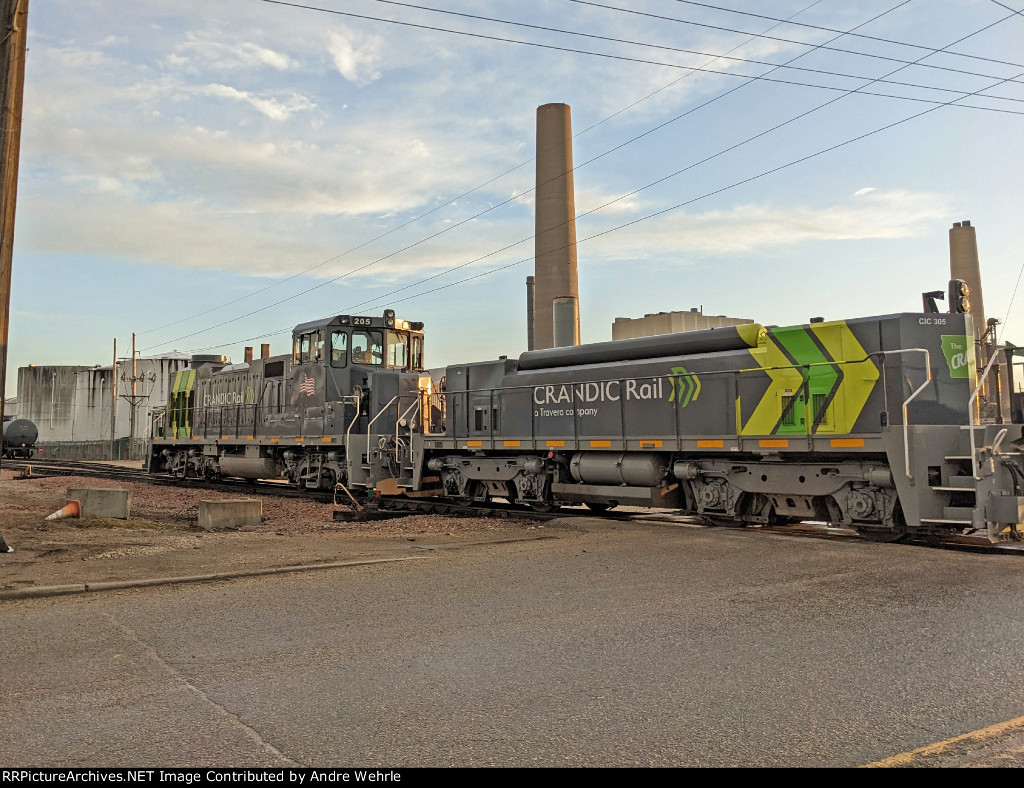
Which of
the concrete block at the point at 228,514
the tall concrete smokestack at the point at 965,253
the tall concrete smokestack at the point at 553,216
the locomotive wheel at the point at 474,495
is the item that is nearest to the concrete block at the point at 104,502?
the concrete block at the point at 228,514

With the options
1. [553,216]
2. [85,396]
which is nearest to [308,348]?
[553,216]

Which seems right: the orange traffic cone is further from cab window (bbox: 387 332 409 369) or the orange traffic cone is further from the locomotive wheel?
cab window (bbox: 387 332 409 369)

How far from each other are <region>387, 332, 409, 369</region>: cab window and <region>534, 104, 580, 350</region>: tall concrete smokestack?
20611 millimetres

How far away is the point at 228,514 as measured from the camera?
12.4 metres

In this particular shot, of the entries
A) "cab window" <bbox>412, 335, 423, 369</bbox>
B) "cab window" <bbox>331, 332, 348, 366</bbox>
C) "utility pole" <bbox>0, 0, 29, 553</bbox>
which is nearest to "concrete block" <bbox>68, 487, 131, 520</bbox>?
"utility pole" <bbox>0, 0, 29, 553</bbox>

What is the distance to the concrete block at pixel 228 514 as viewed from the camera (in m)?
12.2

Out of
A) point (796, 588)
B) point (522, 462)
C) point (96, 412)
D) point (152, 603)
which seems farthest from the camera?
point (96, 412)

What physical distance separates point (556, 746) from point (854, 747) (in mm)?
1331

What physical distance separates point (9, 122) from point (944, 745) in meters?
10.9

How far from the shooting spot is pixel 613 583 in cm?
735

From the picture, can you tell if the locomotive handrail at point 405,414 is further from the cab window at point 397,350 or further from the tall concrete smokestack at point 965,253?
the tall concrete smokestack at point 965,253

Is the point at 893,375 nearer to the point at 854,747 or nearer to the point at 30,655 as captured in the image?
the point at 854,747
